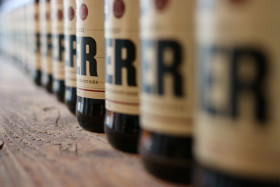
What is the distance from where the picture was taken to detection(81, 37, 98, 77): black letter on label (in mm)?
796

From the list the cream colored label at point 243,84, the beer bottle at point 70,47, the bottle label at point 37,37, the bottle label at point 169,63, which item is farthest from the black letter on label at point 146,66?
the bottle label at point 37,37

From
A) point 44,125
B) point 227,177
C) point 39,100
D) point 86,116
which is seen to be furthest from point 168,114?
point 39,100

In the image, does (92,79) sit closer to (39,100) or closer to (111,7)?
(111,7)

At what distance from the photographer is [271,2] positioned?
1.30ft

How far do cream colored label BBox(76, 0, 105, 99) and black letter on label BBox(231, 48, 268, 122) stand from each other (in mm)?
408

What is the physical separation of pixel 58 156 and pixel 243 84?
35cm

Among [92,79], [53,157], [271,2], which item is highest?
[271,2]

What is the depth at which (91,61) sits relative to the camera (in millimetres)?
802

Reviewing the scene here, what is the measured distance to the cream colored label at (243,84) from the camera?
401 mm

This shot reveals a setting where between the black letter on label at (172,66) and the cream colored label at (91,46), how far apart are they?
29cm

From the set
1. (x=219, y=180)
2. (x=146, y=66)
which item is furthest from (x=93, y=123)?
(x=219, y=180)

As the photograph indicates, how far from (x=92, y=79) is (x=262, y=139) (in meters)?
0.44

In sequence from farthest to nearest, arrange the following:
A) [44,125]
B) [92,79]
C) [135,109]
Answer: [44,125], [92,79], [135,109]

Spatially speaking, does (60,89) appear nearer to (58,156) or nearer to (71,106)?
(71,106)
